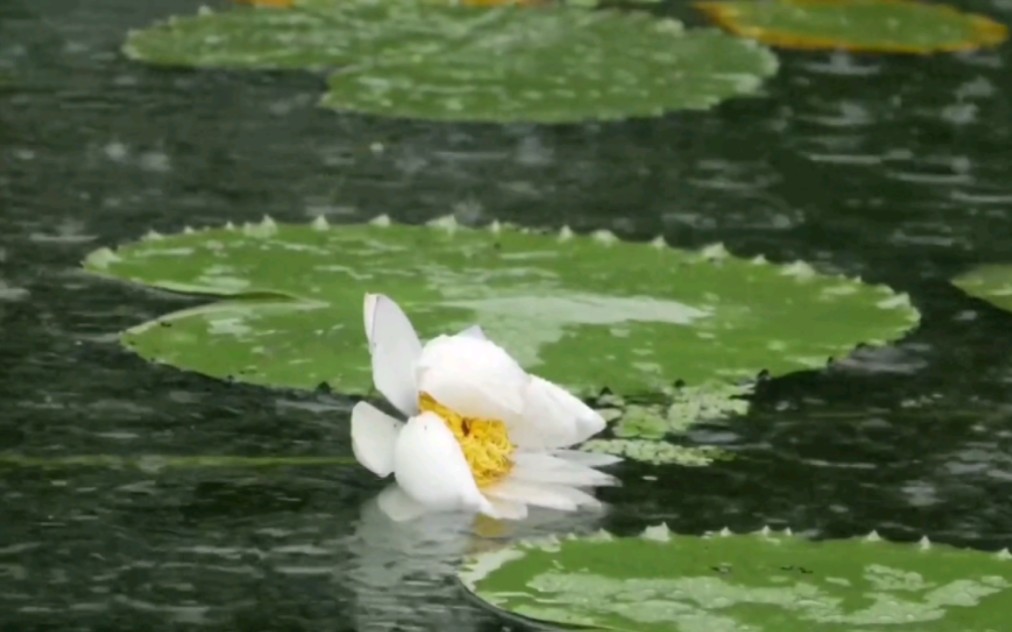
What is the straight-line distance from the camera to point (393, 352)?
2.70m

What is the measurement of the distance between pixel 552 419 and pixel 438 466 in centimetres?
14

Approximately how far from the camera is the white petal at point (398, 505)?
8.70ft

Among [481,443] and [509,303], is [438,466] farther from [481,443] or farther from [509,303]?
[509,303]

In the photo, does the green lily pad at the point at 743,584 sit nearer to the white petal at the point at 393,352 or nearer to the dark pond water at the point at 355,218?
the dark pond water at the point at 355,218

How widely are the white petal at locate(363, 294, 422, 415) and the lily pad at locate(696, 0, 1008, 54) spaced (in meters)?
2.71

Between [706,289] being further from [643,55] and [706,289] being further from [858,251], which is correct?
[643,55]

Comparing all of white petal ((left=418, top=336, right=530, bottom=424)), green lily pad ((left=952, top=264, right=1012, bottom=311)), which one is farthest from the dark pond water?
white petal ((left=418, top=336, right=530, bottom=424))

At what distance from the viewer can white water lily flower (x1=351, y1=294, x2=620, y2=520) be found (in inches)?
103

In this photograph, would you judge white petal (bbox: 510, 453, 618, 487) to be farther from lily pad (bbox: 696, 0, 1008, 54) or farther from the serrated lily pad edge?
lily pad (bbox: 696, 0, 1008, 54)

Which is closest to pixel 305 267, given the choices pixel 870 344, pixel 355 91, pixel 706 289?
pixel 706 289

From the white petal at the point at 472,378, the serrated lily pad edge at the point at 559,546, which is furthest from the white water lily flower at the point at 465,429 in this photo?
the serrated lily pad edge at the point at 559,546

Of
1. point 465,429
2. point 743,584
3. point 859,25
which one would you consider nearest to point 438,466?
point 465,429

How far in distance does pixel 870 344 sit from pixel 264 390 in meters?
0.76

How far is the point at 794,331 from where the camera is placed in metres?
3.24
